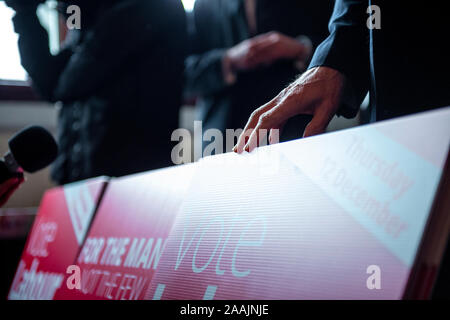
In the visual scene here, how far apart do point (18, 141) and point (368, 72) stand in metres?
0.67

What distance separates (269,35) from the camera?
1.54 meters

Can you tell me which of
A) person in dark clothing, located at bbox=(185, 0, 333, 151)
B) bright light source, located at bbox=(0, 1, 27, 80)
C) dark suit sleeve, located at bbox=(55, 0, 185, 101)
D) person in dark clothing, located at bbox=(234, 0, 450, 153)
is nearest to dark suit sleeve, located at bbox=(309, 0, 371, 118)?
person in dark clothing, located at bbox=(234, 0, 450, 153)

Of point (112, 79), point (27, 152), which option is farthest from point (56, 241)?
point (112, 79)

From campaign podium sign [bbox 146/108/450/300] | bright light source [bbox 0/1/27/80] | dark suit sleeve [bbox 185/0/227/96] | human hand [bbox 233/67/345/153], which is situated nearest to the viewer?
campaign podium sign [bbox 146/108/450/300]

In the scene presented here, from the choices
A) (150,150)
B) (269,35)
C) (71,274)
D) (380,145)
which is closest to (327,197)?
(380,145)

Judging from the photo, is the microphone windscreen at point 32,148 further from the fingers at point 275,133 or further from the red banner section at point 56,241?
the fingers at point 275,133

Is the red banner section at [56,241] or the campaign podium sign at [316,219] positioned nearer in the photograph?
the campaign podium sign at [316,219]

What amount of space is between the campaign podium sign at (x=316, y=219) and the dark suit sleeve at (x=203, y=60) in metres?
1.11

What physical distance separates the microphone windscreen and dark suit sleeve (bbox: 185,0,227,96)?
29.7 inches

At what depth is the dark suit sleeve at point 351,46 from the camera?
0.69 meters

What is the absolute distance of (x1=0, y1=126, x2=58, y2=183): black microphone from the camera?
3.24 ft

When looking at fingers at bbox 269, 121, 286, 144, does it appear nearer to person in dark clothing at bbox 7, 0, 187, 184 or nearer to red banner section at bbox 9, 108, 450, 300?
red banner section at bbox 9, 108, 450, 300

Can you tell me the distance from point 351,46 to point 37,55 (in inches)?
37.8

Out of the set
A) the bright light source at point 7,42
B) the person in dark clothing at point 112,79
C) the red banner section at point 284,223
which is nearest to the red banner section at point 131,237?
the red banner section at point 284,223
